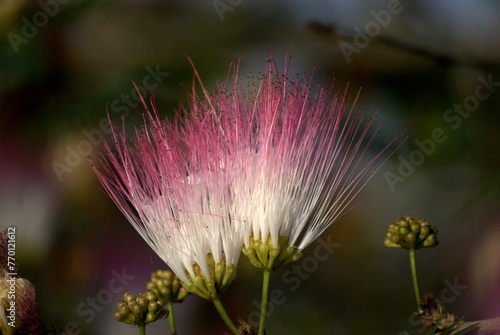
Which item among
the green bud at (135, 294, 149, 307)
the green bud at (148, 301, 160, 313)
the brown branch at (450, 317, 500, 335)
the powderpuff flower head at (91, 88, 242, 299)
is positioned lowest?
the brown branch at (450, 317, 500, 335)

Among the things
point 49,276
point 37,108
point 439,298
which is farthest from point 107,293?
point 439,298

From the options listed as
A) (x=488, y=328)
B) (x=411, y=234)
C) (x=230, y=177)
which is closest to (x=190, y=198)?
(x=230, y=177)

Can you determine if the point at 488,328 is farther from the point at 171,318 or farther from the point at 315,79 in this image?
the point at 315,79

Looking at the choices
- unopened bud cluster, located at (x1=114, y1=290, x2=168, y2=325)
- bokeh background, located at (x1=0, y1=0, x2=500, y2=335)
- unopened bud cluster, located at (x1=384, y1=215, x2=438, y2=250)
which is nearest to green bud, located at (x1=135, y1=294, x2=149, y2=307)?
unopened bud cluster, located at (x1=114, y1=290, x2=168, y2=325)

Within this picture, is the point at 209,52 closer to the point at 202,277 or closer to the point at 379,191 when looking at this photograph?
the point at 379,191

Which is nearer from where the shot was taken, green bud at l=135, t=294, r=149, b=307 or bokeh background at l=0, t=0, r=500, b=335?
green bud at l=135, t=294, r=149, b=307

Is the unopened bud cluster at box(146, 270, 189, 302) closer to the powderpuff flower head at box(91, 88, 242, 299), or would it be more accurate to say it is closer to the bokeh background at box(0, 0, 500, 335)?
the powderpuff flower head at box(91, 88, 242, 299)

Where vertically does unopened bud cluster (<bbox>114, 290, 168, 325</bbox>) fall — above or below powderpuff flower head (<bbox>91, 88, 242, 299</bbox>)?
below

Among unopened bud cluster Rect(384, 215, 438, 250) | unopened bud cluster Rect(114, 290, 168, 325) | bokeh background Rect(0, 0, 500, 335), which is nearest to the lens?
unopened bud cluster Rect(114, 290, 168, 325)
